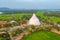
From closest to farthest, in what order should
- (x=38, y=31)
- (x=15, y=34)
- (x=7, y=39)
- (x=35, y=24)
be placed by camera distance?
(x=7, y=39) → (x=15, y=34) → (x=38, y=31) → (x=35, y=24)

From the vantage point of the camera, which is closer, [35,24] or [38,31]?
[38,31]

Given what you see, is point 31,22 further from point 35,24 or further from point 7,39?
point 7,39

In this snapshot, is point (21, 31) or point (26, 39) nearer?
point (26, 39)

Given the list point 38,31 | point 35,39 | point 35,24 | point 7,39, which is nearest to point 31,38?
point 35,39

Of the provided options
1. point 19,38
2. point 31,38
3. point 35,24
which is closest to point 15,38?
point 19,38

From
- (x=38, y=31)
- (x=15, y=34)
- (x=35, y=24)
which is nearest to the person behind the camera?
(x=15, y=34)

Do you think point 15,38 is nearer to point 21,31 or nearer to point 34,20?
point 21,31

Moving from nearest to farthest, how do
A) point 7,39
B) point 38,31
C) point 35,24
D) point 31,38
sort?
point 7,39
point 31,38
point 38,31
point 35,24

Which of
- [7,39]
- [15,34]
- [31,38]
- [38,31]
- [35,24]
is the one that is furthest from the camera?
[35,24]
